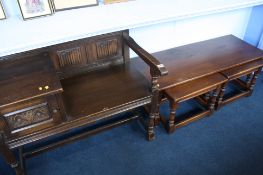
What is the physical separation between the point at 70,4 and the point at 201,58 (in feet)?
3.26

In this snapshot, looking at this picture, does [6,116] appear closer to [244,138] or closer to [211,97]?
[211,97]

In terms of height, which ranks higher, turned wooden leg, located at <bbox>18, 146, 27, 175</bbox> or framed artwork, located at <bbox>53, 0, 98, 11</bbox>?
framed artwork, located at <bbox>53, 0, 98, 11</bbox>

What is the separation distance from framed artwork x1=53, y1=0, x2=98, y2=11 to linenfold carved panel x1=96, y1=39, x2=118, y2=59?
0.75 ft

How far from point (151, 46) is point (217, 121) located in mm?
776

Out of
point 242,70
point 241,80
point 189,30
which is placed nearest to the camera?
point 242,70

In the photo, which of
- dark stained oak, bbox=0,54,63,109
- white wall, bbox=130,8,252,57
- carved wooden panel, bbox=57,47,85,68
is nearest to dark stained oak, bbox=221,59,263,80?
white wall, bbox=130,8,252,57

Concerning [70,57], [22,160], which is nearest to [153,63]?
[70,57]

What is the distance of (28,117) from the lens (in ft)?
3.51

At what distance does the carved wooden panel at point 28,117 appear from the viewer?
103cm

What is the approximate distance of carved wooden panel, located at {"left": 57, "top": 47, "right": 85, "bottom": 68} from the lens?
1.34m

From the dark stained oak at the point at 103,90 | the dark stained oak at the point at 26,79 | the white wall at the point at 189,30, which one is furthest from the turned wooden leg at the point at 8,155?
the white wall at the point at 189,30

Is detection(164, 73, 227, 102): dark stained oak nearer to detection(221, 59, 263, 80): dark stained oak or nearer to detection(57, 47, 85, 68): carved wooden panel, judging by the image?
detection(221, 59, 263, 80): dark stained oak

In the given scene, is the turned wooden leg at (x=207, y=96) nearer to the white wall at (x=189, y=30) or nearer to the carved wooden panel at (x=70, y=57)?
the white wall at (x=189, y=30)

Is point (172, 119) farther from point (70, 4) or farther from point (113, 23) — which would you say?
point (70, 4)
